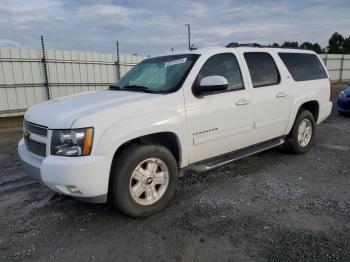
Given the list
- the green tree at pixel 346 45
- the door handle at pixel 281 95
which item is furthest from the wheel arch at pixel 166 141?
the green tree at pixel 346 45

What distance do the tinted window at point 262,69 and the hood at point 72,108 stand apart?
70.0 inches

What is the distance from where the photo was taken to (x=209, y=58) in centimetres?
418

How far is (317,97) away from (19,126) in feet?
28.7

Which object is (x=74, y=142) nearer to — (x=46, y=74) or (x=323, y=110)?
(x=323, y=110)

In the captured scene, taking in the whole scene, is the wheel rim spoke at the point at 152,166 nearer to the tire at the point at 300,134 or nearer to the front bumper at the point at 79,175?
the front bumper at the point at 79,175

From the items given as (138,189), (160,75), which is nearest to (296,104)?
(160,75)

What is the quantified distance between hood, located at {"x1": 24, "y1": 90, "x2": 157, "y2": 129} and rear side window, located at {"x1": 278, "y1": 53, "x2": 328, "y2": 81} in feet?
9.47

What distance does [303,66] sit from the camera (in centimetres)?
572

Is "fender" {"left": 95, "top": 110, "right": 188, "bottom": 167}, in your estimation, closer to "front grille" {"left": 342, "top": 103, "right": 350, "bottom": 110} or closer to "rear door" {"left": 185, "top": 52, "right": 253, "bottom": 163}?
"rear door" {"left": 185, "top": 52, "right": 253, "bottom": 163}

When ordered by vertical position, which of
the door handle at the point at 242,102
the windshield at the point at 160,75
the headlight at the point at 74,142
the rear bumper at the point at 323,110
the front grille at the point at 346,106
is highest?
the windshield at the point at 160,75

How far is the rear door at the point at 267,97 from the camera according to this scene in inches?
183

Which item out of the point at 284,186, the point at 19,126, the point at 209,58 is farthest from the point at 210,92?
the point at 19,126

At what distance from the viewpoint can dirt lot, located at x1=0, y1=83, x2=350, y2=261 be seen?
112 inches

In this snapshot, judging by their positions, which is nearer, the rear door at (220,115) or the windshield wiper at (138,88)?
the rear door at (220,115)
